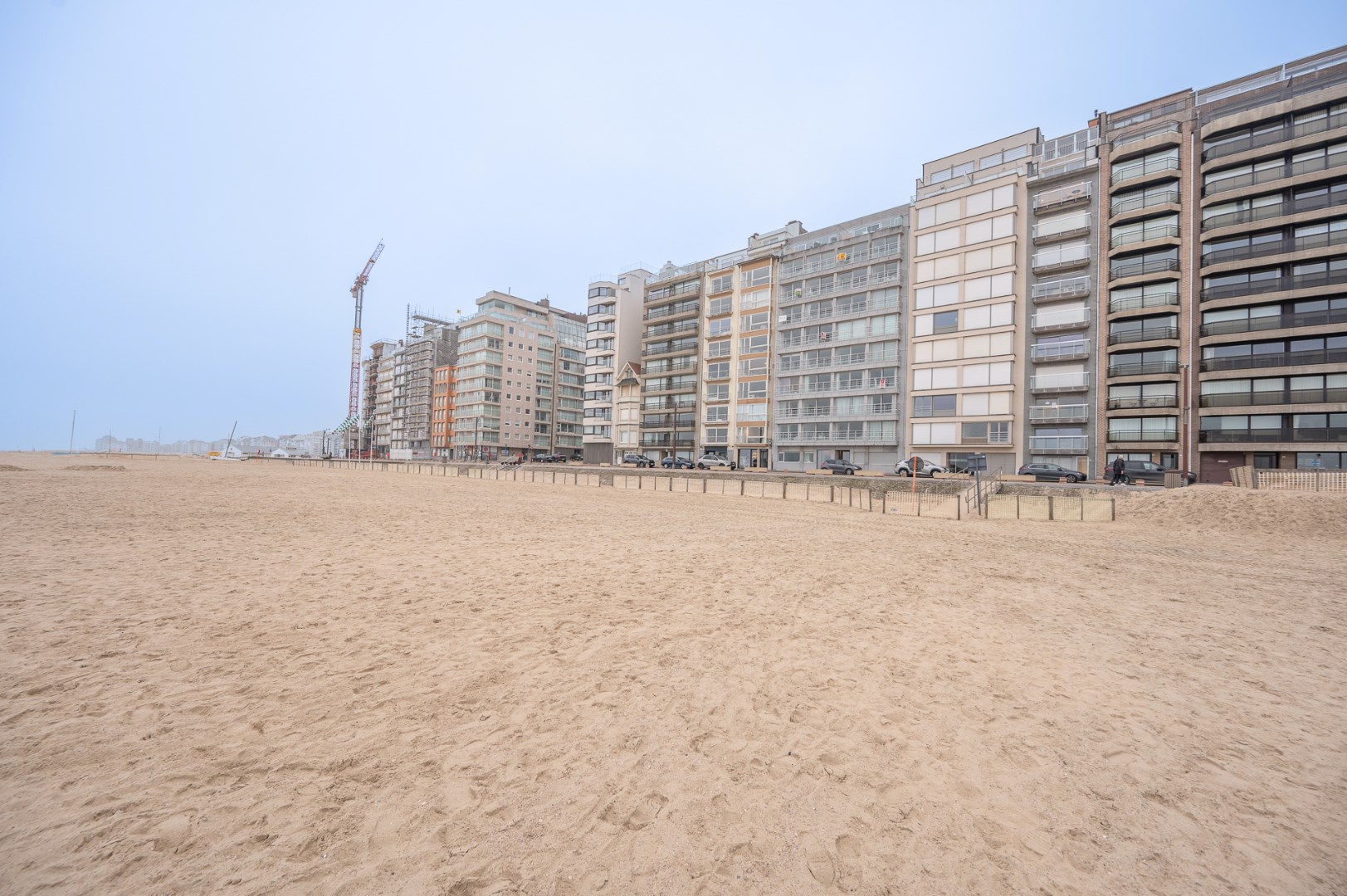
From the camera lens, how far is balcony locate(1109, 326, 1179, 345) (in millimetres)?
40938

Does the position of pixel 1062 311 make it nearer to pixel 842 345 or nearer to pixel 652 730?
pixel 842 345

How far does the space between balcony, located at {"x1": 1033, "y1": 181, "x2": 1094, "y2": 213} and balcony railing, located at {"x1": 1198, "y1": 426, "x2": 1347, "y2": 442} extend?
2123 centimetres

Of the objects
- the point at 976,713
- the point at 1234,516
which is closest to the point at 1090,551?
the point at 1234,516

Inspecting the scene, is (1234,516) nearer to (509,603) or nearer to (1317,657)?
(1317,657)

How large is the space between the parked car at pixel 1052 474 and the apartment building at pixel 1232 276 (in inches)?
279

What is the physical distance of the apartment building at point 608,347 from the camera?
82062 mm

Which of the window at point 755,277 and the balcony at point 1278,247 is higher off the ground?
the window at point 755,277

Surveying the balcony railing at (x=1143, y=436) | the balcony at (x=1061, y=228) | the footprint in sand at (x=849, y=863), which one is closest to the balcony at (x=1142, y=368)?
the balcony railing at (x=1143, y=436)

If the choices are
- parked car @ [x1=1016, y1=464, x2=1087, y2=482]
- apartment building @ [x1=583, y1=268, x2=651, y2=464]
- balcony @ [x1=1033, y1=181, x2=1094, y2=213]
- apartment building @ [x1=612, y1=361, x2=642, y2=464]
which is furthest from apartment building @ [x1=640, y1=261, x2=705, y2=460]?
parked car @ [x1=1016, y1=464, x2=1087, y2=482]

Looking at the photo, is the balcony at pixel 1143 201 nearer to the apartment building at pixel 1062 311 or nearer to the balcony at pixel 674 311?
the apartment building at pixel 1062 311

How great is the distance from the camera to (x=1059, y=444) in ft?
145

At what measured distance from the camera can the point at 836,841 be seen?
3.42m

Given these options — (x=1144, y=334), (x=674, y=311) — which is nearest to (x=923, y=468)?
(x=1144, y=334)

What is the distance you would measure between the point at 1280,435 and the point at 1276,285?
10.7 meters
